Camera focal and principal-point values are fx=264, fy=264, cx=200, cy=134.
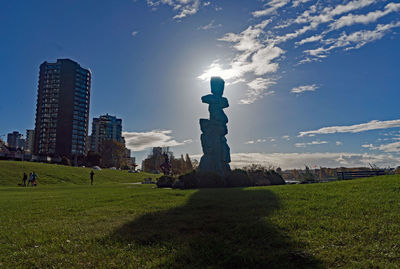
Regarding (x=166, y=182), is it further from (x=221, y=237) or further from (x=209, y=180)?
(x=221, y=237)

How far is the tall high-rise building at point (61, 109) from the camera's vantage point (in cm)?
11262

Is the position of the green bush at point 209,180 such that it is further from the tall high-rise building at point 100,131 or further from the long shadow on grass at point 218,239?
the tall high-rise building at point 100,131

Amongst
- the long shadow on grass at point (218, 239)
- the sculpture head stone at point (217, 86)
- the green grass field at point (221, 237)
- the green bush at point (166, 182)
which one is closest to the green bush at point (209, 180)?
the green bush at point (166, 182)

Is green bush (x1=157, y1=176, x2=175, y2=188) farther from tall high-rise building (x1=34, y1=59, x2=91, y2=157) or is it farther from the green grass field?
tall high-rise building (x1=34, y1=59, x2=91, y2=157)

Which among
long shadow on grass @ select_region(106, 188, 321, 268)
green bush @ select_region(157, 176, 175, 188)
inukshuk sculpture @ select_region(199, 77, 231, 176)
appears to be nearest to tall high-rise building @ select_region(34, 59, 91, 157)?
green bush @ select_region(157, 176, 175, 188)

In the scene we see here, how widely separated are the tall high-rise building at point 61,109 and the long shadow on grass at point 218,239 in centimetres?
11720

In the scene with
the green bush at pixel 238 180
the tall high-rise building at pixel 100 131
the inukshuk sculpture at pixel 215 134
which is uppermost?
the tall high-rise building at pixel 100 131

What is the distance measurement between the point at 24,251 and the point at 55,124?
4873 inches

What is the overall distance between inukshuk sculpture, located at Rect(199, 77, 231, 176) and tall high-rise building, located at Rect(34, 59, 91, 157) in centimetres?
9977

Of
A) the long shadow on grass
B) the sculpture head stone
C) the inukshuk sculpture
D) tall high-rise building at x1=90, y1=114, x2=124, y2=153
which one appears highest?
tall high-rise building at x1=90, y1=114, x2=124, y2=153

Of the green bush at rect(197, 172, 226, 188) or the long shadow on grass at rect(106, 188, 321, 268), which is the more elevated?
the green bush at rect(197, 172, 226, 188)

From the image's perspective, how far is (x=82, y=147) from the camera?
4692 inches

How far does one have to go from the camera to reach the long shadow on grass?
14.2ft

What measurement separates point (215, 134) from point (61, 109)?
107 m
